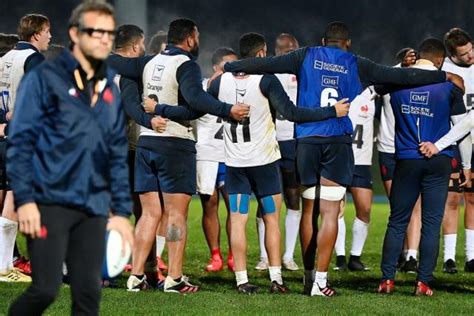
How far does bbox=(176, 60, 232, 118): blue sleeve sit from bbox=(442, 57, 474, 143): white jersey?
3.22 m

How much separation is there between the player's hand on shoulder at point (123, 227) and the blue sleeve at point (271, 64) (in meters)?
3.71

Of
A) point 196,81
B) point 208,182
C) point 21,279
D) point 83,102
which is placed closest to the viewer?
point 83,102

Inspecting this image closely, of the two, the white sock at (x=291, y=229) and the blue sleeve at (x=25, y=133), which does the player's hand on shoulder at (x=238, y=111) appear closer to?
the white sock at (x=291, y=229)

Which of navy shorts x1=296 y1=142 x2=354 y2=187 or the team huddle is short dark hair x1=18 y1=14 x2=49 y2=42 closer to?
the team huddle

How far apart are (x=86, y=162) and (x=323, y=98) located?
396cm

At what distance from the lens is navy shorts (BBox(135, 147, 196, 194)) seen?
Result: 9625mm

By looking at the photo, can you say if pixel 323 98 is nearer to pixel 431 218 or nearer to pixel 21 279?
pixel 431 218

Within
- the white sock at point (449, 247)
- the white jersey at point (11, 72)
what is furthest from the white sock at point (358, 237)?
the white jersey at point (11, 72)

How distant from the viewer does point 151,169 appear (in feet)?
32.1

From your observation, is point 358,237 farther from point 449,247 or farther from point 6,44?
point 6,44

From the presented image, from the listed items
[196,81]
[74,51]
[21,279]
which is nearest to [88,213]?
[74,51]

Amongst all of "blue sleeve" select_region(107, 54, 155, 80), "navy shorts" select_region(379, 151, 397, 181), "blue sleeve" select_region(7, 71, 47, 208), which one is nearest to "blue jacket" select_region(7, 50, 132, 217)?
"blue sleeve" select_region(7, 71, 47, 208)

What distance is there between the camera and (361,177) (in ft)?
40.2

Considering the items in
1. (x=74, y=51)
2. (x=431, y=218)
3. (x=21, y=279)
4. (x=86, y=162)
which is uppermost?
(x=74, y=51)
